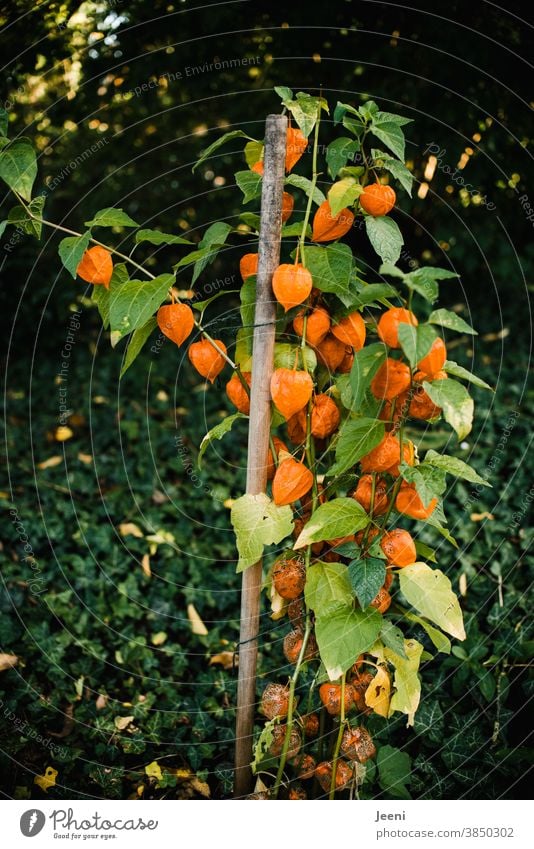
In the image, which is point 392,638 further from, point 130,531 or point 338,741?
point 130,531

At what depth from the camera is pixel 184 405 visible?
10.5 feet

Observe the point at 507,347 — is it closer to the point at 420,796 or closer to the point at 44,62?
the point at 44,62

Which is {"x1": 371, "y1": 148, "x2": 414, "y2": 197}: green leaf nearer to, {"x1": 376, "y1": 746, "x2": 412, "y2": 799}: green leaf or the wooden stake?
the wooden stake

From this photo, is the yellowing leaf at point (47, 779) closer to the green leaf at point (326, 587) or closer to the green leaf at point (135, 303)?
the green leaf at point (326, 587)

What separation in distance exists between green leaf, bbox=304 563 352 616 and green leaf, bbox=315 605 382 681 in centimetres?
1

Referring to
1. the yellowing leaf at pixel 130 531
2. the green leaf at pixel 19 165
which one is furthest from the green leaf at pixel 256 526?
the yellowing leaf at pixel 130 531

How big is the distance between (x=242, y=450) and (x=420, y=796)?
63.3 inches

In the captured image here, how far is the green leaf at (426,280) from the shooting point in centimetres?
85

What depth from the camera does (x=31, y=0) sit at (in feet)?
6.68

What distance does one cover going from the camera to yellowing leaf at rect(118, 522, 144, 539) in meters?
2.19

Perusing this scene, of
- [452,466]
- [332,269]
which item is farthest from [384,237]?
[452,466]

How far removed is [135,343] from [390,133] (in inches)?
18.1

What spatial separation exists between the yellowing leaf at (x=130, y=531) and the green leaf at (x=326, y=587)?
49.2 inches
